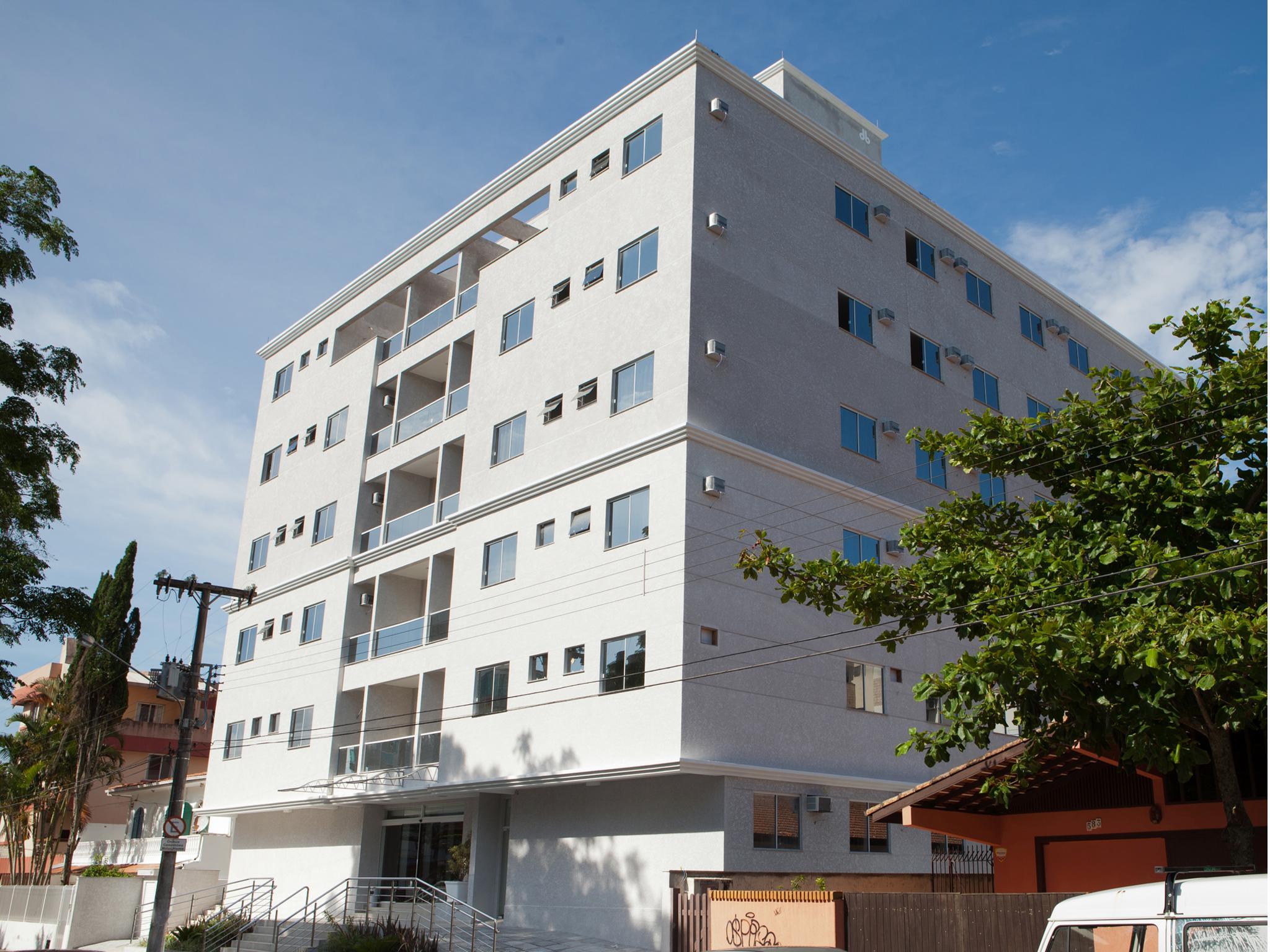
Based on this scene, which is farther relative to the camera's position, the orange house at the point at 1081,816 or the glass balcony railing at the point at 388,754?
the glass balcony railing at the point at 388,754

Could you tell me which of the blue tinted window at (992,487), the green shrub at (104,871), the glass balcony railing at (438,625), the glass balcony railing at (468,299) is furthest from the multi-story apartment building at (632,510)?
the green shrub at (104,871)

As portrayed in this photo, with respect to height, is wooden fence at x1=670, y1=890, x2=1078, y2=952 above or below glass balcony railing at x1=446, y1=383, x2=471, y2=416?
below

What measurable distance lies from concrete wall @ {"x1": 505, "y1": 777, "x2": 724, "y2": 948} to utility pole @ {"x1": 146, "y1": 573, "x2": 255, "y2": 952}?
7.60m

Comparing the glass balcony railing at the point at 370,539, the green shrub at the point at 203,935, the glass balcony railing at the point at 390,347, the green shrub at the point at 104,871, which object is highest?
the glass balcony railing at the point at 390,347

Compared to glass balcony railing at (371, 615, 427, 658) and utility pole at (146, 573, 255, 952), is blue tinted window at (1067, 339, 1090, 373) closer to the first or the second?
glass balcony railing at (371, 615, 427, 658)

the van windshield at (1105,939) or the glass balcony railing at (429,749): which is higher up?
the glass balcony railing at (429,749)

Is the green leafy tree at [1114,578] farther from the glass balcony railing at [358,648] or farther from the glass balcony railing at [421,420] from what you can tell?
the glass balcony railing at [358,648]

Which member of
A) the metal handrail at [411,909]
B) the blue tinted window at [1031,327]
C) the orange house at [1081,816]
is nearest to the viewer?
the orange house at [1081,816]

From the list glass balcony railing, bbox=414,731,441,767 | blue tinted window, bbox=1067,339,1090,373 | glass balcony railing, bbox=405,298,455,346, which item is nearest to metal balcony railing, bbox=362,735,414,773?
glass balcony railing, bbox=414,731,441,767

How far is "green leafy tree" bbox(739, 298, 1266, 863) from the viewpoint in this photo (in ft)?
39.4

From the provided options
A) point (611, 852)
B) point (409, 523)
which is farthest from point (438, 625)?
point (611, 852)

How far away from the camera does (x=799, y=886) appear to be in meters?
22.6

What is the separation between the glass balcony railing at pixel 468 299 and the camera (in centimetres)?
3503

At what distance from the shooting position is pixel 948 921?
1614cm
